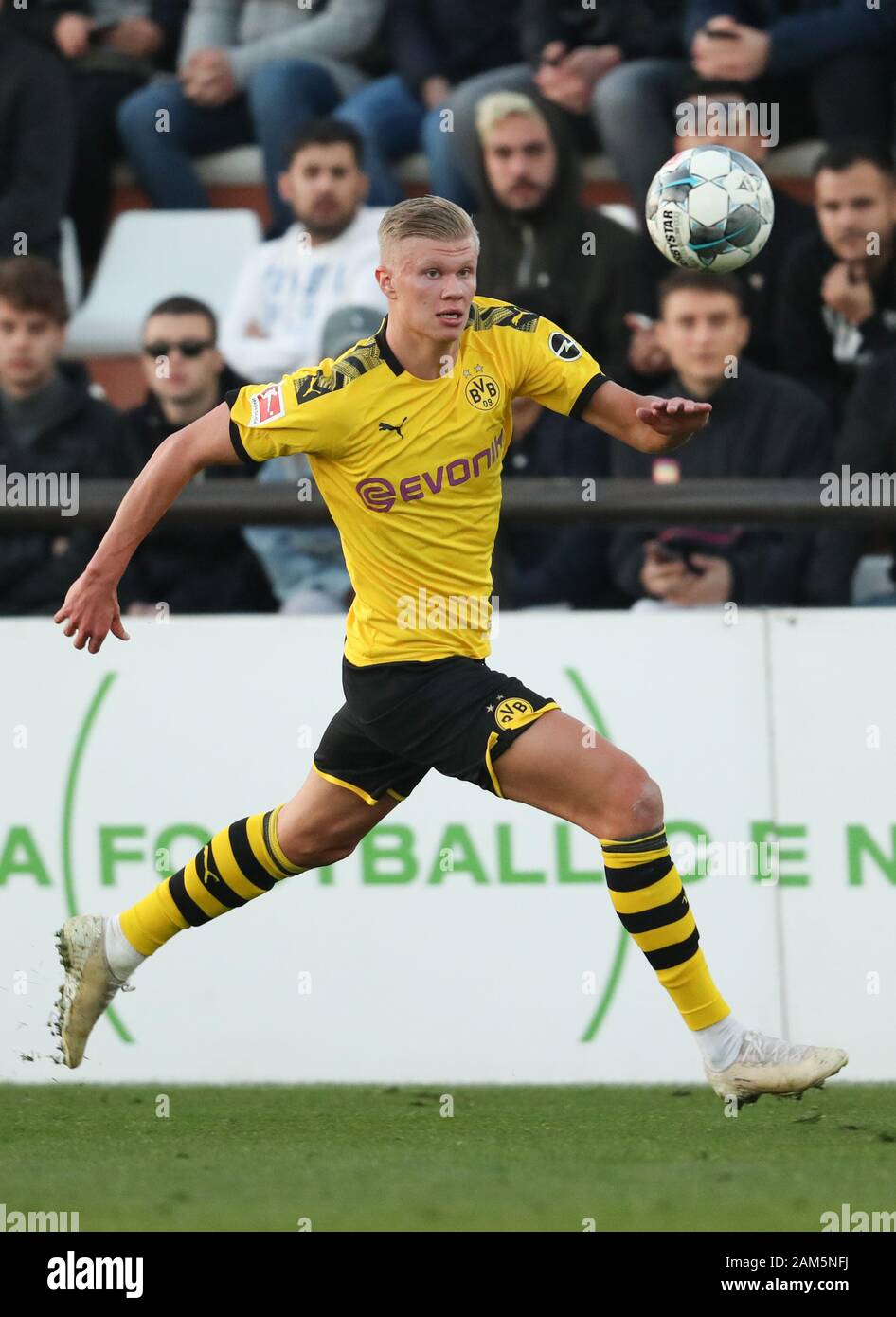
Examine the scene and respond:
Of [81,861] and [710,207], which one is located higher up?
[710,207]

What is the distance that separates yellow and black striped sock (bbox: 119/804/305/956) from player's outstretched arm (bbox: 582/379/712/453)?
1.51 metres

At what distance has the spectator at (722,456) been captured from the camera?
808 centimetres

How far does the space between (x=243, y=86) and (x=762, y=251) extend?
329 cm

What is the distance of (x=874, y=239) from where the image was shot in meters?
8.89

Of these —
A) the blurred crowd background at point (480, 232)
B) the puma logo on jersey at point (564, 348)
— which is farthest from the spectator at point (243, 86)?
the puma logo on jersey at point (564, 348)

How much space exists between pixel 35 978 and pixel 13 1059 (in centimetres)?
28

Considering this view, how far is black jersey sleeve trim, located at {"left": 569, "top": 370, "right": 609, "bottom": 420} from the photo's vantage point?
578 centimetres

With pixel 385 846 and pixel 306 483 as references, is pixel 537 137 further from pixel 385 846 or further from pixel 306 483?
pixel 385 846

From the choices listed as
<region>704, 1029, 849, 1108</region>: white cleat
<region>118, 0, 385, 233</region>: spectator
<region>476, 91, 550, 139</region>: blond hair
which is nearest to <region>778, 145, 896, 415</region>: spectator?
<region>476, 91, 550, 139</region>: blond hair

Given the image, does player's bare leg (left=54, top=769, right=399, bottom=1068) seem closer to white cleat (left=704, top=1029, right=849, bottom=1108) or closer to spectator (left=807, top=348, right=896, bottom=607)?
white cleat (left=704, top=1029, right=849, bottom=1108)

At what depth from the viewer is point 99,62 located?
11.0 metres

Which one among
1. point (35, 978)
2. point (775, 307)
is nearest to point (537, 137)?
point (775, 307)

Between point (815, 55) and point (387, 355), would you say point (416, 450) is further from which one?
point (815, 55)

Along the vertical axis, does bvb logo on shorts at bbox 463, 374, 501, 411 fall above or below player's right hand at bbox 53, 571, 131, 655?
above
